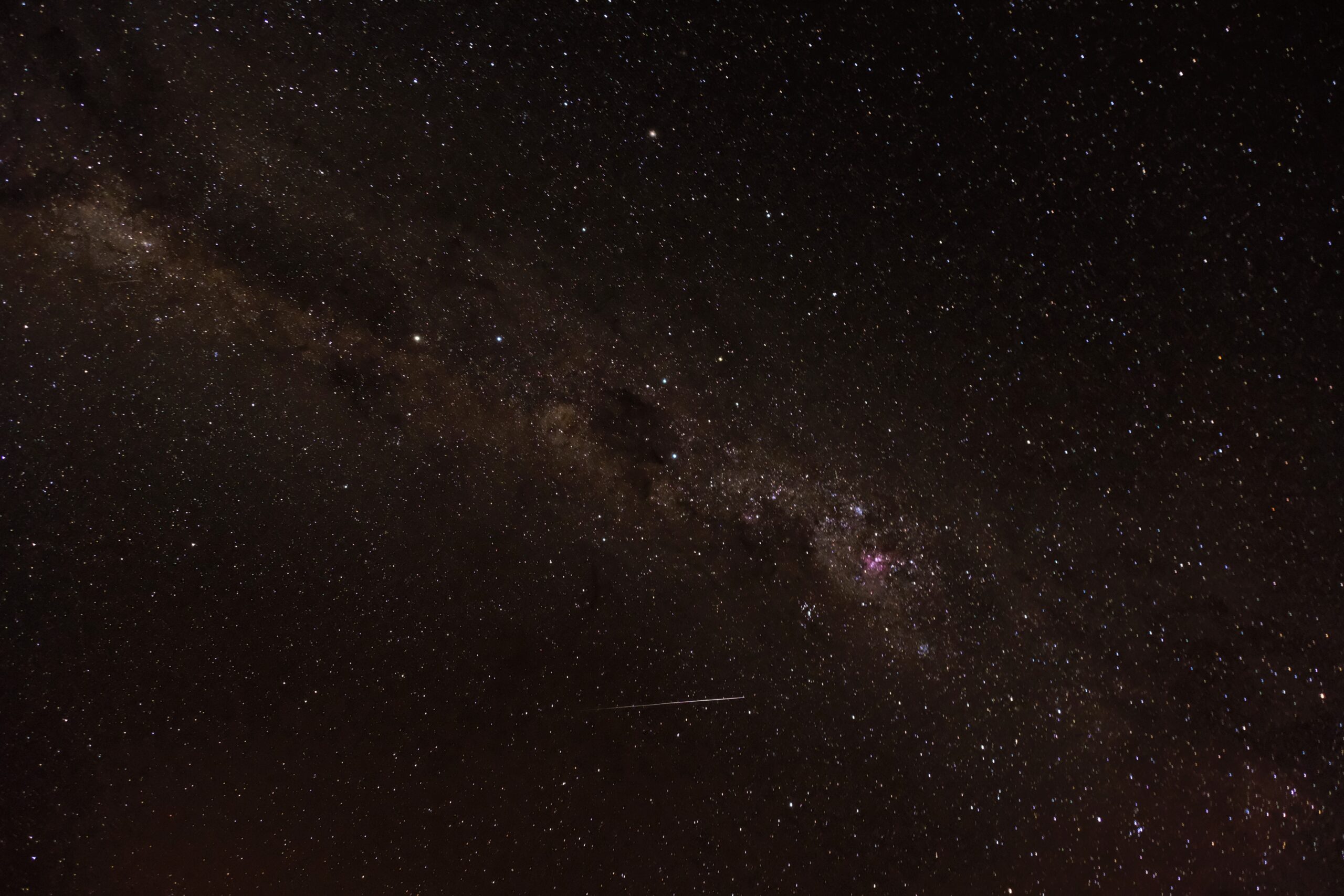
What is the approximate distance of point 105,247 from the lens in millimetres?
1100

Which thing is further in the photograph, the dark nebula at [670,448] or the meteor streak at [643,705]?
the meteor streak at [643,705]

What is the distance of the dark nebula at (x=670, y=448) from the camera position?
40.9 inches

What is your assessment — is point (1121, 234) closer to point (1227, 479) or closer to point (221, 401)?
point (1227, 479)

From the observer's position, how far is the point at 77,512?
1140 mm

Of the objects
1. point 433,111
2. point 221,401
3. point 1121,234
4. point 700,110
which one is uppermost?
point 433,111

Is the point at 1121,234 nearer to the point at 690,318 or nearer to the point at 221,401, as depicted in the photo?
the point at 690,318

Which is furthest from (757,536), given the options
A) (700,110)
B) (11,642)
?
(11,642)

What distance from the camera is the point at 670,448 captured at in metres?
1.14

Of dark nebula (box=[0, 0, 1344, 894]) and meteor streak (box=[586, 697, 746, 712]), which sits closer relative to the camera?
dark nebula (box=[0, 0, 1344, 894])

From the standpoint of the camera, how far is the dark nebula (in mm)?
1039

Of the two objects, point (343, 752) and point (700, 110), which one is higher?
point (700, 110)

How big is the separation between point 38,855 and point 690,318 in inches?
63.3

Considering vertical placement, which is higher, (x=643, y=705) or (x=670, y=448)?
(x=670, y=448)

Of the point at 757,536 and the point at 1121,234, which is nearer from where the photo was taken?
the point at 1121,234
